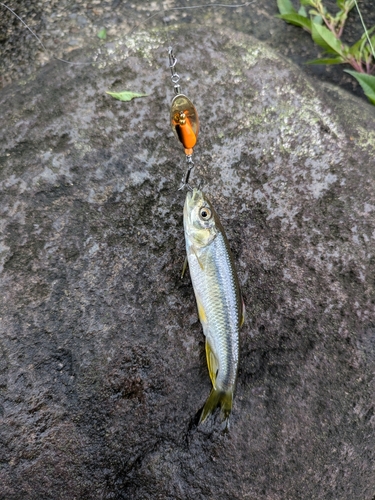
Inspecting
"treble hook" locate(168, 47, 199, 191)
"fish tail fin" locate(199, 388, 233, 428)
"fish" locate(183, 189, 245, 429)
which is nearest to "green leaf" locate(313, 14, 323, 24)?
"treble hook" locate(168, 47, 199, 191)

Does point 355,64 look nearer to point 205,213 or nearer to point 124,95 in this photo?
point 124,95

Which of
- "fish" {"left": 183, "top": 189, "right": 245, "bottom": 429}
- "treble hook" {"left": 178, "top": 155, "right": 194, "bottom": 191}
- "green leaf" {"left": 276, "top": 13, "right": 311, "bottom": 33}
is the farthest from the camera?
"green leaf" {"left": 276, "top": 13, "right": 311, "bottom": 33}

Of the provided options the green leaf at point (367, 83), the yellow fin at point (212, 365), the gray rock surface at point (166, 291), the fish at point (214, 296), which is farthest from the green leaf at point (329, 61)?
the yellow fin at point (212, 365)

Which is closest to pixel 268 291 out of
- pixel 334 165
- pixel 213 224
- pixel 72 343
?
pixel 213 224

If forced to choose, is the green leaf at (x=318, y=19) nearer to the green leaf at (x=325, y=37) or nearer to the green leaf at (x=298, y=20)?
the green leaf at (x=298, y=20)

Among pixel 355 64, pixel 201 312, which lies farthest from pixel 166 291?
pixel 355 64

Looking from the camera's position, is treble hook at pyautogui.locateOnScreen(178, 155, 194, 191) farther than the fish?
Yes

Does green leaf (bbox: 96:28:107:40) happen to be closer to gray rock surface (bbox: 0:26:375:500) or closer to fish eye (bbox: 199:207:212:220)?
gray rock surface (bbox: 0:26:375:500)
